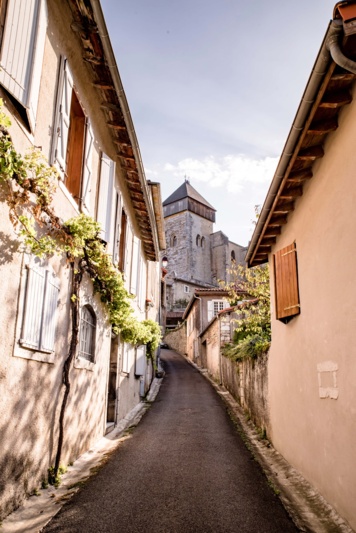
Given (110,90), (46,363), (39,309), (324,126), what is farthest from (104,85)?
(46,363)

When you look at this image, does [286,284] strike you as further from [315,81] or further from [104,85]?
[104,85]

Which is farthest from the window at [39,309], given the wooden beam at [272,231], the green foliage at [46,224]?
the wooden beam at [272,231]

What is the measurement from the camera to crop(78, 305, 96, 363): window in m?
7.15

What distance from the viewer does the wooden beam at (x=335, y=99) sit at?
15.0 feet

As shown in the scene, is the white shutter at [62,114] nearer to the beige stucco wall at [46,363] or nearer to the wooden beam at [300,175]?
the beige stucco wall at [46,363]

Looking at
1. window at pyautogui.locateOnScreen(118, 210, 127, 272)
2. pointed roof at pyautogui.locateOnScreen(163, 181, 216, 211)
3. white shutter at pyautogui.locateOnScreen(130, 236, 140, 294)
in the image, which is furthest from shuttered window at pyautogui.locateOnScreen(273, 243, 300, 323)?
pointed roof at pyautogui.locateOnScreen(163, 181, 216, 211)

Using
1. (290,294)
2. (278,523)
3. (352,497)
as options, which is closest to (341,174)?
(290,294)

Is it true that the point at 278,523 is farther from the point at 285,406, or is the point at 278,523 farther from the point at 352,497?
the point at 285,406

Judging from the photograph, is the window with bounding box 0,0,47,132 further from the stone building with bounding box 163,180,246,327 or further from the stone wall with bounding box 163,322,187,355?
the stone building with bounding box 163,180,246,327

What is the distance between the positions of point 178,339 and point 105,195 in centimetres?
3304

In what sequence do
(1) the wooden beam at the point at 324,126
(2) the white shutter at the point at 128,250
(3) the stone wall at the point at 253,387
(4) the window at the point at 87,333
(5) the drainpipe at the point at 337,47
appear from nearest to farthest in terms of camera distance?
(5) the drainpipe at the point at 337,47 < (1) the wooden beam at the point at 324,126 < (4) the window at the point at 87,333 < (3) the stone wall at the point at 253,387 < (2) the white shutter at the point at 128,250

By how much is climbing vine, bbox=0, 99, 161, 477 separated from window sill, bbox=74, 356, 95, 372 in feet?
1.29

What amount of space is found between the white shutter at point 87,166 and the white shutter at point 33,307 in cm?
206

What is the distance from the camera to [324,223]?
545cm
